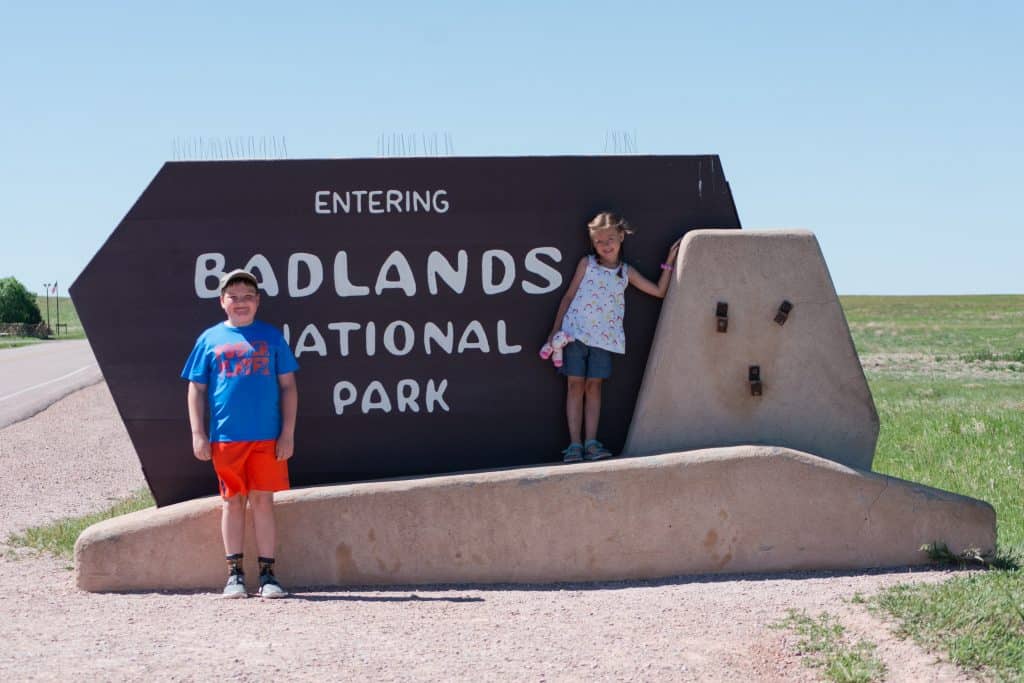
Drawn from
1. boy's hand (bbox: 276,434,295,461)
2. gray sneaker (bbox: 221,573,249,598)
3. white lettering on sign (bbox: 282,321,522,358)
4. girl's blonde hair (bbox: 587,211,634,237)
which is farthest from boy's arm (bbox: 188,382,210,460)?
girl's blonde hair (bbox: 587,211,634,237)

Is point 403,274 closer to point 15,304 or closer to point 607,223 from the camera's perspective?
point 607,223

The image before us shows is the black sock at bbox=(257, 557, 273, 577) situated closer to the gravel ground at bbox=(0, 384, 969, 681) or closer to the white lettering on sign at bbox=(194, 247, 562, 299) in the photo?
the gravel ground at bbox=(0, 384, 969, 681)

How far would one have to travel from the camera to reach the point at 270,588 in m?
6.50

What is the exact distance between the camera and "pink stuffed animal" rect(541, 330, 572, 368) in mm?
7297

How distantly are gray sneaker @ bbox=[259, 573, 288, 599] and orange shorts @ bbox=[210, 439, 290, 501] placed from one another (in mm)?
466

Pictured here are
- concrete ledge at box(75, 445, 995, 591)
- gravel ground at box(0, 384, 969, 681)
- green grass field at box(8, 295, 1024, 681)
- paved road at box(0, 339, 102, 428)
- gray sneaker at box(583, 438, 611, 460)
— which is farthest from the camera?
paved road at box(0, 339, 102, 428)

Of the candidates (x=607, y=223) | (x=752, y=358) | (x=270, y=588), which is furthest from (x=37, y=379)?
(x=752, y=358)

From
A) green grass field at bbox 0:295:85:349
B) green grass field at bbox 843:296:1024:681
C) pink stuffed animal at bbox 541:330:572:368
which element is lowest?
green grass field at bbox 843:296:1024:681

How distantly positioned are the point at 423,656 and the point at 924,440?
887 cm

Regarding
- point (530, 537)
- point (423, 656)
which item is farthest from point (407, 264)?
point (423, 656)

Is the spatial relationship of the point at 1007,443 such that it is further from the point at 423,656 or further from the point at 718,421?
the point at 423,656

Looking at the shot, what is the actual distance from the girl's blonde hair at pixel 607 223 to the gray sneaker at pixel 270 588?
2.73 m

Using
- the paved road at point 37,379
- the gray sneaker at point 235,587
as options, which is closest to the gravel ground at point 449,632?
the gray sneaker at point 235,587

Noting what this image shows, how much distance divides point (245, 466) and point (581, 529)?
1888 millimetres
